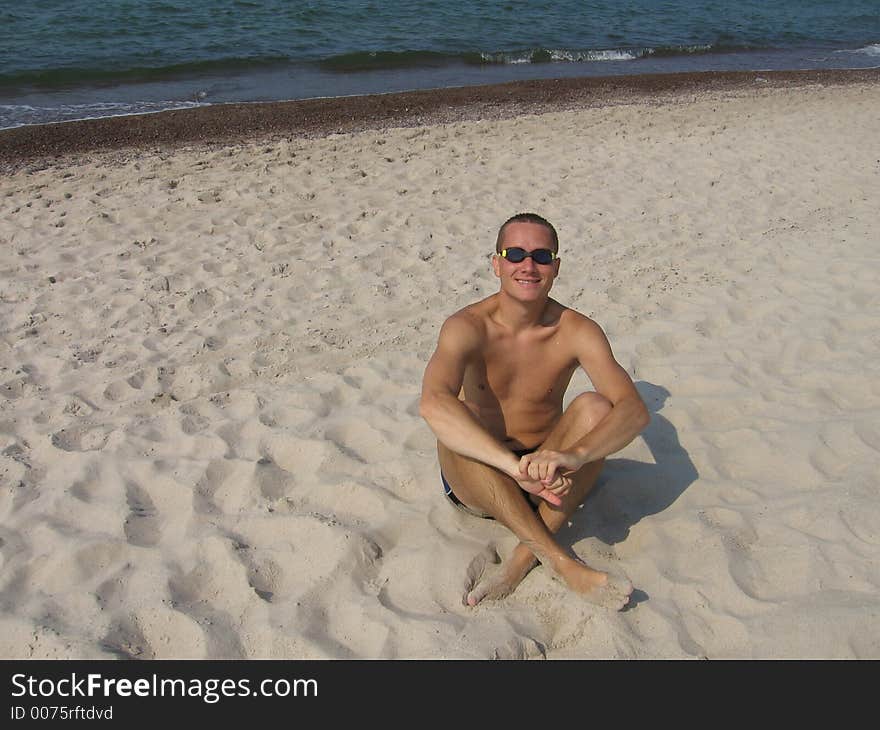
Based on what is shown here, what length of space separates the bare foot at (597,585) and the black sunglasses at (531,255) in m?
1.06

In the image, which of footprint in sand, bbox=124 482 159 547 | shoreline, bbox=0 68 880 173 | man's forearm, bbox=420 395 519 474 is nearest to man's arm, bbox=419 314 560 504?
man's forearm, bbox=420 395 519 474

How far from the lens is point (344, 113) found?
34.6 feet

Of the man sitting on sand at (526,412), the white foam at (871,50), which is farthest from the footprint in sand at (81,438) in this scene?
Answer: the white foam at (871,50)

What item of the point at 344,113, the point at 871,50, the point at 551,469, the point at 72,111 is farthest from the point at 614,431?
the point at 871,50

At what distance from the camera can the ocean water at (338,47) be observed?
11914 mm

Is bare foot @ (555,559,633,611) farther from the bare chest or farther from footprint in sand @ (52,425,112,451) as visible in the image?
footprint in sand @ (52,425,112,451)

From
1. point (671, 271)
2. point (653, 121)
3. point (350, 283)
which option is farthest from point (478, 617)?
point (653, 121)

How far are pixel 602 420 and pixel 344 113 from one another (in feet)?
29.3

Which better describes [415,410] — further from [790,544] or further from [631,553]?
[790,544]

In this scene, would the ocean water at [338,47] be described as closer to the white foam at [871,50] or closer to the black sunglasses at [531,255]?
the white foam at [871,50]

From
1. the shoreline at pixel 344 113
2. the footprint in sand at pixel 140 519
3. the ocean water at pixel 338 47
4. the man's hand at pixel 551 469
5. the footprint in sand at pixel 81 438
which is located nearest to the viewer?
the man's hand at pixel 551 469

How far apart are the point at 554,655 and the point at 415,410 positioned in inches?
64.4

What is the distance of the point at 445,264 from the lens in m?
5.67

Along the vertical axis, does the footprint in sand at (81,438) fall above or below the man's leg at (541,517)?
below
